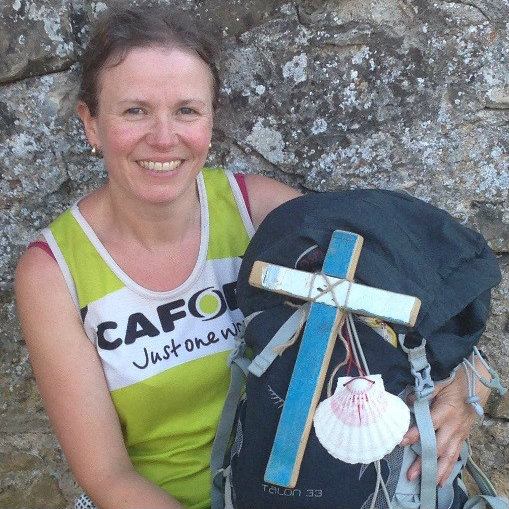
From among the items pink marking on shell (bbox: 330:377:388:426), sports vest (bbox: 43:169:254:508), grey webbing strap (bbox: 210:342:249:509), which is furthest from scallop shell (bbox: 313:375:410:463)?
sports vest (bbox: 43:169:254:508)

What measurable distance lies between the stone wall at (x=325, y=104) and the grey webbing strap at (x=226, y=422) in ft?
1.57

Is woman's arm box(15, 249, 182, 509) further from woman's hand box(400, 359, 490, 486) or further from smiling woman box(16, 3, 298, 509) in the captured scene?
woman's hand box(400, 359, 490, 486)

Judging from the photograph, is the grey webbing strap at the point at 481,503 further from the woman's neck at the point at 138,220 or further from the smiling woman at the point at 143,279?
the woman's neck at the point at 138,220

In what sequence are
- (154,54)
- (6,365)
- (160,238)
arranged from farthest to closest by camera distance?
(6,365), (160,238), (154,54)

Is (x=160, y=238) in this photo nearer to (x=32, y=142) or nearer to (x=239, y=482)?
(x=32, y=142)

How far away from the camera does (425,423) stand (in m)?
1.34

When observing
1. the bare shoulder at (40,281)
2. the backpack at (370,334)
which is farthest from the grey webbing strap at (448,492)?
the bare shoulder at (40,281)

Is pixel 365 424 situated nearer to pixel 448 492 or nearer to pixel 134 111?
pixel 448 492

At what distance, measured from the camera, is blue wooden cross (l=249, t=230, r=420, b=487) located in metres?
1.31

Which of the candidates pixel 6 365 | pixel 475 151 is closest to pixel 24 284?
pixel 6 365

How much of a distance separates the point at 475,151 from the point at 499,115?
87 millimetres

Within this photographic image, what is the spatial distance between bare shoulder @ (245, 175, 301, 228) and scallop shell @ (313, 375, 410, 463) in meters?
0.54

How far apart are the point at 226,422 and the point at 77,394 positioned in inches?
10.9

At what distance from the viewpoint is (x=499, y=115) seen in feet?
5.78
